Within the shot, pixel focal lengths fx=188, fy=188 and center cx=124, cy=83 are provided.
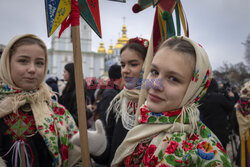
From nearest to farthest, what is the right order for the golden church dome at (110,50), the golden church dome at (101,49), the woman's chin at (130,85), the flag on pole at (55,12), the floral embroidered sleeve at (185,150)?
1. the floral embroidered sleeve at (185,150)
2. the flag on pole at (55,12)
3. the woman's chin at (130,85)
4. the golden church dome at (101,49)
5. the golden church dome at (110,50)

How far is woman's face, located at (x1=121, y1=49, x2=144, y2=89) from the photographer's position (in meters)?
1.65

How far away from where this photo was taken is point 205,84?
3.80 feet

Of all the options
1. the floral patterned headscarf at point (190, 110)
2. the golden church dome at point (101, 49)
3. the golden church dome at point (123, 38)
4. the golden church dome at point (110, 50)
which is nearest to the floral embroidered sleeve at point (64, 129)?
the floral patterned headscarf at point (190, 110)

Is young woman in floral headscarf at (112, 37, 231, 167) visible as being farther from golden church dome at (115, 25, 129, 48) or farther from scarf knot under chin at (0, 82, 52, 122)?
golden church dome at (115, 25, 129, 48)

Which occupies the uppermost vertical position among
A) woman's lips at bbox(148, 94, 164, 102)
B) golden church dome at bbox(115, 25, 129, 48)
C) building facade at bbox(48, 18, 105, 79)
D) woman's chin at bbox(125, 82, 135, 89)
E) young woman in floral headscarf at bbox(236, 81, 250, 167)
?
golden church dome at bbox(115, 25, 129, 48)

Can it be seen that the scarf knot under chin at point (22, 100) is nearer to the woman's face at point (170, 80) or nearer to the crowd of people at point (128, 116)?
the crowd of people at point (128, 116)

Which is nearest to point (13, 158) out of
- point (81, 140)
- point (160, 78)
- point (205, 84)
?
point (81, 140)

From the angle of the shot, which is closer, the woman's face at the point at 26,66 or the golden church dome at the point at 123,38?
the woman's face at the point at 26,66

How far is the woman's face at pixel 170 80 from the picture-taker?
3.50ft

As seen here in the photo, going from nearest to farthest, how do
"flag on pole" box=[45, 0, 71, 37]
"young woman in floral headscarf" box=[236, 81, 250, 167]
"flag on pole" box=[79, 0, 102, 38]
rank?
"flag on pole" box=[45, 0, 71, 37] → "flag on pole" box=[79, 0, 102, 38] → "young woman in floral headscarf" box=[236, 81, 250, 167]

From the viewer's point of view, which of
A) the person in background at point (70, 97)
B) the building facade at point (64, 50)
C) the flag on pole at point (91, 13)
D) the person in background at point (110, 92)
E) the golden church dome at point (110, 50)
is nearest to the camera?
the flag on pole at point (91, 13)

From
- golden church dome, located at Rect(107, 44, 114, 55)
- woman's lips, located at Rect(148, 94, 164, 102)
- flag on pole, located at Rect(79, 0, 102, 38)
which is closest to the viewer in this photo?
woman's lips, located at Rect(148, 94, 164, 102)

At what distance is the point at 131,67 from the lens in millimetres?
1660

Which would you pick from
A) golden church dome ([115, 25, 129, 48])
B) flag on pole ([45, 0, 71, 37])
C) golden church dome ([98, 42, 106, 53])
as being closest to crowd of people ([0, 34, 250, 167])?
flag on pole ([45, 0, 71, 37])
